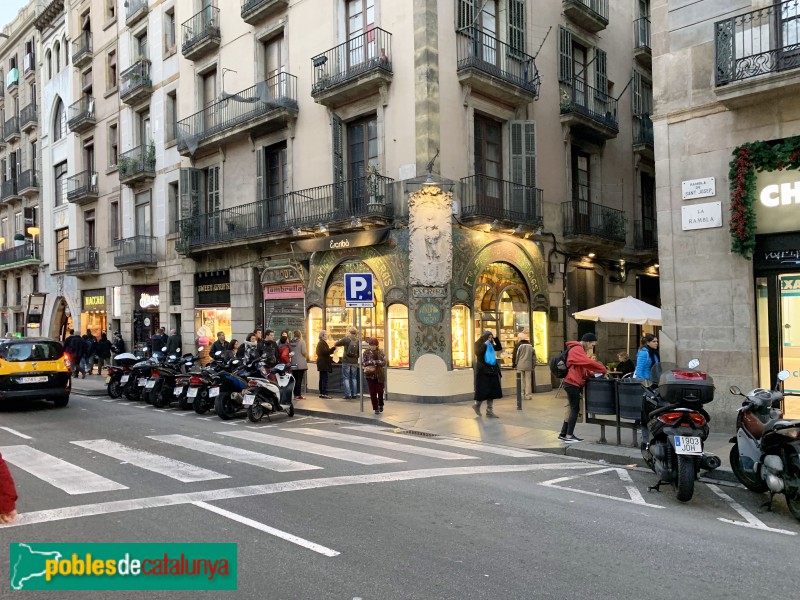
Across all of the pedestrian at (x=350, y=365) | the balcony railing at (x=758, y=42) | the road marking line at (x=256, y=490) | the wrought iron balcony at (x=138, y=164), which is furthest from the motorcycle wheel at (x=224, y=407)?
the wrought iron balcony at (x=138, y=164)

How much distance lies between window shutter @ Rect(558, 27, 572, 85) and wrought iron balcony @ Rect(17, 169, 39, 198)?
27.7 metres

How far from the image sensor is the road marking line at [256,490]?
5.77 meters

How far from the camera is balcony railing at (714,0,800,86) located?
9859mm

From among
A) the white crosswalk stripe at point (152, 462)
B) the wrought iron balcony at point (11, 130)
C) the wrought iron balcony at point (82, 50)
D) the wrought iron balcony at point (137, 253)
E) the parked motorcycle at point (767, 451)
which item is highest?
the wrought iron balcony at point (82, 50)

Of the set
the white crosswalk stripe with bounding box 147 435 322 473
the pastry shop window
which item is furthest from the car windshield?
the pastry shop window

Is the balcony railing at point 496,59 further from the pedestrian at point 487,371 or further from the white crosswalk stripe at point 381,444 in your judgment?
the white crosswalk stripe at point 381,444

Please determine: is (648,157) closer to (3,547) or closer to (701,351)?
(701,351)

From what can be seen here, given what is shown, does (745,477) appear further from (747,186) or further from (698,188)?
(698,188)

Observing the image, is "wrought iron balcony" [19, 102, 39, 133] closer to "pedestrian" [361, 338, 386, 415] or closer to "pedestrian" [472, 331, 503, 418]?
"pedestrian" [361, 338, 386, 415]

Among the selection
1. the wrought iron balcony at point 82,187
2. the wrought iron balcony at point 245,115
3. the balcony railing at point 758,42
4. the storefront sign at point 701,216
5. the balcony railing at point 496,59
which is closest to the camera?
the balcony railing at point 758,42

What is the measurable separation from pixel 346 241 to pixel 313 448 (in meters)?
7.91

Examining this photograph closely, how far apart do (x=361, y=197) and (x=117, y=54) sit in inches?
676

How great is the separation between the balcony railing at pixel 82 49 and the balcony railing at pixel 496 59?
20.3 m

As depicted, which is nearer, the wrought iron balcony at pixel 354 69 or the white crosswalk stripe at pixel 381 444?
the white crosswalk stripe at pixel 381 444
